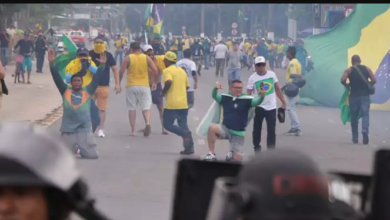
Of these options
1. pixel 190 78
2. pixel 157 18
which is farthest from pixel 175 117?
pixel 157 18

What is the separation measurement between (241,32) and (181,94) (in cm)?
5293

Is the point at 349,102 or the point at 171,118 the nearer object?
the point at 171,118

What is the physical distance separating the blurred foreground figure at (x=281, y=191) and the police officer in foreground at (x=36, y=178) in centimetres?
32

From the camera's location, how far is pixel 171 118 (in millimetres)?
13867

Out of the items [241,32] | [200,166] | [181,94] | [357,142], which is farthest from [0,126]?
[241,32]

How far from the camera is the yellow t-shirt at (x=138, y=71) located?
15195 millimetres

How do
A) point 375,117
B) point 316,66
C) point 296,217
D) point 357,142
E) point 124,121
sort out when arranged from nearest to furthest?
point 296,217 → point 357,142 → point 124,121 → point 375,117 → point 316,66

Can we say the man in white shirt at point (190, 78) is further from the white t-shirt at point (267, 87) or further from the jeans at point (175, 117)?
the white t-shirt at point (267, 87)

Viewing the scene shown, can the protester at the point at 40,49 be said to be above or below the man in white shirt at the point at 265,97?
above

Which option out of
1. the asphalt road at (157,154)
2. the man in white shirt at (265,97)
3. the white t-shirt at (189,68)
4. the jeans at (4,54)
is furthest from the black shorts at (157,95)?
the jeans at (4,54)

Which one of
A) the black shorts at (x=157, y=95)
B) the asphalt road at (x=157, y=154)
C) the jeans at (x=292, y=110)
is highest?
the black shorts at (x=157, y=95)

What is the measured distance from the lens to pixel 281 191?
1711 millimetres

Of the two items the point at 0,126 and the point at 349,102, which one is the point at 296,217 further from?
the point at 349,102

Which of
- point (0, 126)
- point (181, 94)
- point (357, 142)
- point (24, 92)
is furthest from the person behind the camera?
point (24, 92)
